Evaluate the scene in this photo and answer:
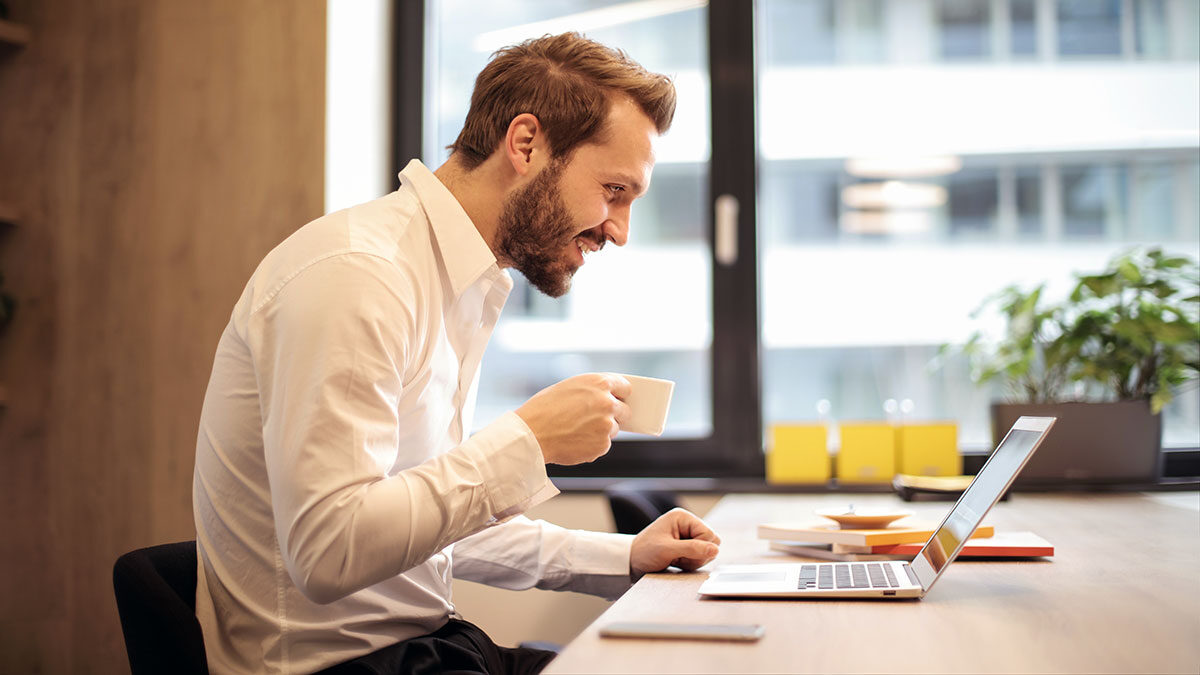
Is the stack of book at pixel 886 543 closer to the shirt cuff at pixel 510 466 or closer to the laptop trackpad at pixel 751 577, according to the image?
the laptop trackpad at pixel 751 577

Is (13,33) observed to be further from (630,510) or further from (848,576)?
(848,576)

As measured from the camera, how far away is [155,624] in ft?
3.37

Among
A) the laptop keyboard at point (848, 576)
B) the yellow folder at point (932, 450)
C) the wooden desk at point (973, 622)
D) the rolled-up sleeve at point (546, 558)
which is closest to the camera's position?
the wooden desk at point (973, 622)

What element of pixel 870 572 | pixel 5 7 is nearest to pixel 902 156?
pixel 870 572

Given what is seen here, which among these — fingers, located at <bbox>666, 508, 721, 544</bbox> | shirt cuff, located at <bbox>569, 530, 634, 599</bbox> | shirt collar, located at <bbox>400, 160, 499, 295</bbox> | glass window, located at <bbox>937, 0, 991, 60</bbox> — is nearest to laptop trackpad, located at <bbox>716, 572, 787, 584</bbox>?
fingers, located at <bbox>666, 508, 721, 544</bbox>

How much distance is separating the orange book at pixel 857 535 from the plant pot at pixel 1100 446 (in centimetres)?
106

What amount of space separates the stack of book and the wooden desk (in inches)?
1.0

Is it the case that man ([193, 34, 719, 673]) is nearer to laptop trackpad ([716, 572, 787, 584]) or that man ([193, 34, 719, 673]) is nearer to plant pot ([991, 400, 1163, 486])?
laptop trackpad ([716, 572, 787, 584])

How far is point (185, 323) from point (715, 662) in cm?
216

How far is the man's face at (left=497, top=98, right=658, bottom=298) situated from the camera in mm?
1391

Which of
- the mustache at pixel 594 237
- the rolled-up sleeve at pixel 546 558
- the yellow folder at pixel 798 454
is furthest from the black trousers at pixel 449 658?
the yellow folder at pixel 798 454

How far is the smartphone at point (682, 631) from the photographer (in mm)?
859

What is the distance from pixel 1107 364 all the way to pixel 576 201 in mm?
1646

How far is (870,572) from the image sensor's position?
1164 millimetres
